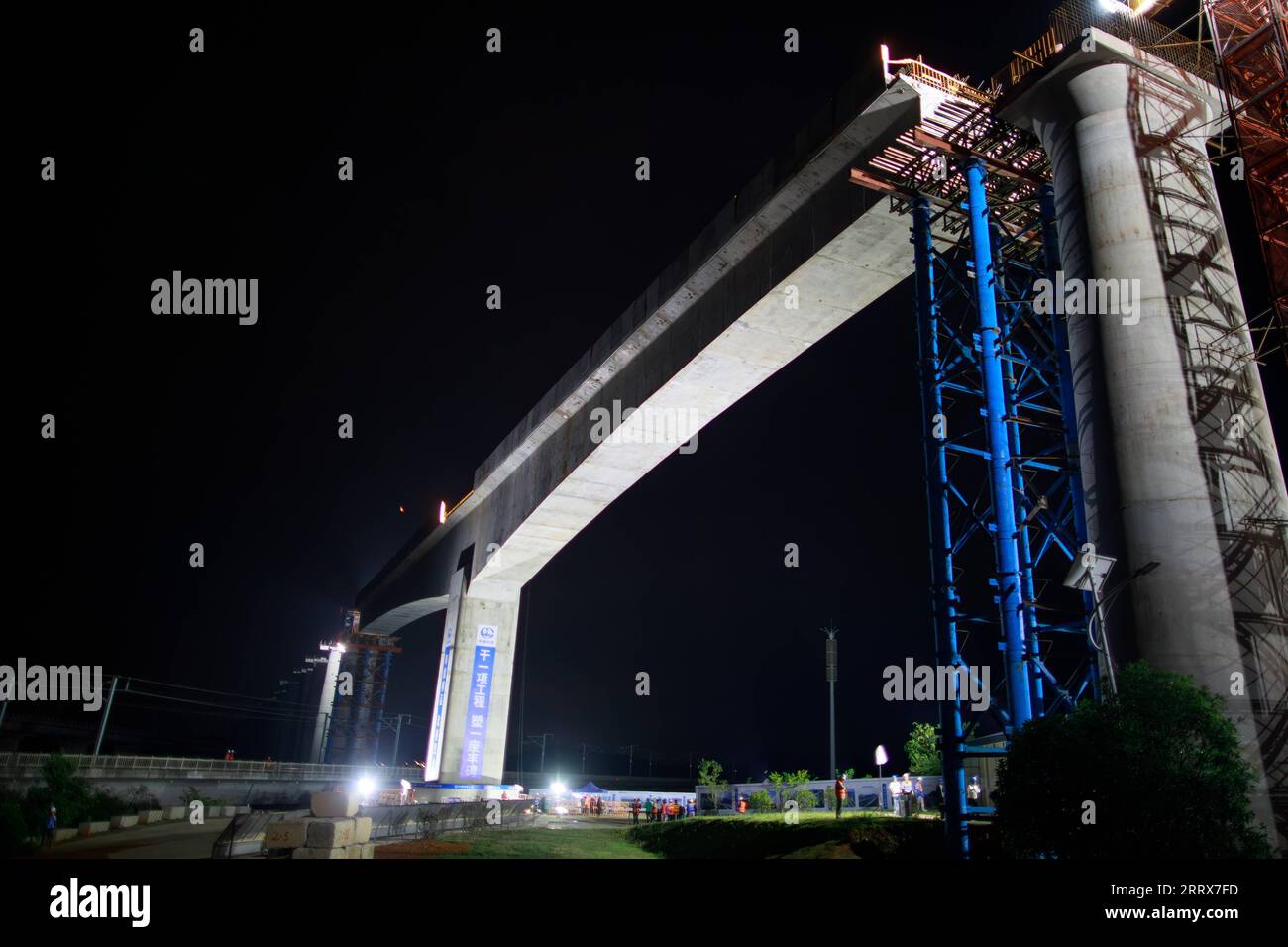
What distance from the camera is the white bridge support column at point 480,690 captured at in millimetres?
32094

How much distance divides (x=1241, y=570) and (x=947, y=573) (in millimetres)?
4370

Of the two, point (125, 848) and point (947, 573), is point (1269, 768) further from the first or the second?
point (125, 848)

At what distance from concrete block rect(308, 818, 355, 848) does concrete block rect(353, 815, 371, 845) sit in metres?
0.32

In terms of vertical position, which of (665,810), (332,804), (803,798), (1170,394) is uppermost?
(1170,394)

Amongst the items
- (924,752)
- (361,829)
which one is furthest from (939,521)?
(924,752)

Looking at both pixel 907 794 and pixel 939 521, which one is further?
pixel 907 794

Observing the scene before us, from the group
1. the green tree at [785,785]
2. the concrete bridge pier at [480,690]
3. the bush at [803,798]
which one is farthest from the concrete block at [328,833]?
the bush at [803,798]

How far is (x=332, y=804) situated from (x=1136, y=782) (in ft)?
40.6

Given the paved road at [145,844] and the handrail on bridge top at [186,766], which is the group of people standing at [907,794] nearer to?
the paved road at [145,844]

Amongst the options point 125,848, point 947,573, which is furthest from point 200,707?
point 947,573

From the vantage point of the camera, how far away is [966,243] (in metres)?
17.8

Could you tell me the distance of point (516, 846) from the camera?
19922mm

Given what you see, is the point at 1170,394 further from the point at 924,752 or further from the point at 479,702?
the point at 924,752

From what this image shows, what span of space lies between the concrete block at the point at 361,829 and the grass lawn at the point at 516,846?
3.37 metres
